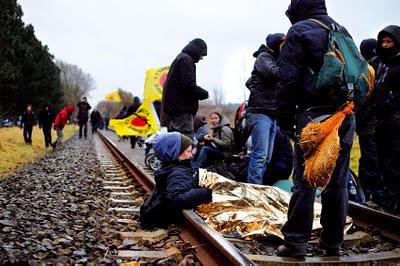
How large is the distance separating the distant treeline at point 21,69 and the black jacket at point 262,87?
2067cm

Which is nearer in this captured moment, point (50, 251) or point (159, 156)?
point (50, 251)

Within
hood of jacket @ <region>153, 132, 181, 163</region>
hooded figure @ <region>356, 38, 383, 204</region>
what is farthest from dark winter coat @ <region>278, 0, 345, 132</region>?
hooded figure @ <region>356, 38, 383, 204</region>

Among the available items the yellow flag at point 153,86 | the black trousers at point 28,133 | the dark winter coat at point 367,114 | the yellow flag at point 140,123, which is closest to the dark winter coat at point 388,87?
the dark winter coat at point 367,114

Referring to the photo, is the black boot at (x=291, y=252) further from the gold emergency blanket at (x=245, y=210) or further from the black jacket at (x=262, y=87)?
the black jacket at (x=262, y=87)

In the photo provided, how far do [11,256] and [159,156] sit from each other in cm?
198

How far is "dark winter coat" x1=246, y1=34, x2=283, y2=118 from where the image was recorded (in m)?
5.35

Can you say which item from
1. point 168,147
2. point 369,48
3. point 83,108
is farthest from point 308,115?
point 83,108

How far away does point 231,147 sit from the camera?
791cm

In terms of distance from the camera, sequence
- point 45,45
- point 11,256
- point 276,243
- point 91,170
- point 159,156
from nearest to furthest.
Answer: point 11,256 < point 276,243 < point 159,156 < point 91,170 < point 45,45

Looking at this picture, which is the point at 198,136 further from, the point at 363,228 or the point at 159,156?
the point at 363,228

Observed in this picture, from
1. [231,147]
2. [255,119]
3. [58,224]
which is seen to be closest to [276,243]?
[58,224]

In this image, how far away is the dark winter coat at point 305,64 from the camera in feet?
10.3

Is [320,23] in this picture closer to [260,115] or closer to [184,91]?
[260,115]

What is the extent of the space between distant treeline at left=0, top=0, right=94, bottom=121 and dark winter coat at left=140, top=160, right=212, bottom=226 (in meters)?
21.6
